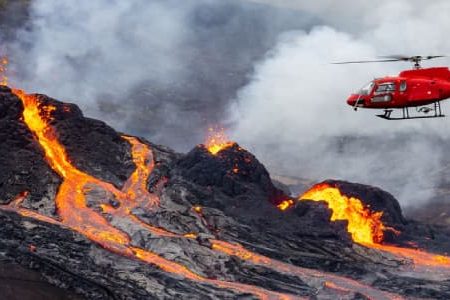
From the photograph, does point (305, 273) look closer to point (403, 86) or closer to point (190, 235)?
point (190, 235)

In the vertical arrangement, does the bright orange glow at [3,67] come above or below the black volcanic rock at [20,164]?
above

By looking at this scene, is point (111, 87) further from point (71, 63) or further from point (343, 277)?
point (343, 277)

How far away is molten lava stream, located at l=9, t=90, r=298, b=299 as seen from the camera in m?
42.6

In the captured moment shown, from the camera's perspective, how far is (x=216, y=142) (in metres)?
65.1

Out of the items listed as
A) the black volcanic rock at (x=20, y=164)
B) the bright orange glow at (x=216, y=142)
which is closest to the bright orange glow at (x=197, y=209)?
the bright orange glow at (x=216, y=142)

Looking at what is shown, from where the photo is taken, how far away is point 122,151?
59812 millimetres

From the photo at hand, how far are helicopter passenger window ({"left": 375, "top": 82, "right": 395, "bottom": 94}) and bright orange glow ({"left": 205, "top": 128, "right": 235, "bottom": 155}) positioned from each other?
24517 millimetres

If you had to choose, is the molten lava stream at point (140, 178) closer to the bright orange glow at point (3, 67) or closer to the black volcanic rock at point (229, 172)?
the black volcanic rock at point (229, 172)

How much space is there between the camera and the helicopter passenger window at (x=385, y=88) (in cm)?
3644

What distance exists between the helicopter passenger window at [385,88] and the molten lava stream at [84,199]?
1565 cm

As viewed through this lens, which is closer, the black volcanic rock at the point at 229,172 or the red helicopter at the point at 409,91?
the red helicopter at the point at 409,91

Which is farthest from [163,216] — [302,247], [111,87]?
[111,87]

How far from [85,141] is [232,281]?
73.1 feet

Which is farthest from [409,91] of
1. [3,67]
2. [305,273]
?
[3,67]
